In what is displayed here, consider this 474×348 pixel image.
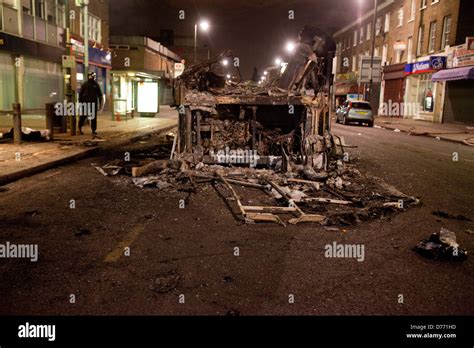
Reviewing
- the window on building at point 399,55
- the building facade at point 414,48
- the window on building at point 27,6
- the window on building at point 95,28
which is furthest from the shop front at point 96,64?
the window on building at point 399,55

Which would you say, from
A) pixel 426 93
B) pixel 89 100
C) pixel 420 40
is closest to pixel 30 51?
pixel 89 100

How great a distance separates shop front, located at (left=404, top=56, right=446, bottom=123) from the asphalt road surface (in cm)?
2664

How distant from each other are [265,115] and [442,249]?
5772 mm

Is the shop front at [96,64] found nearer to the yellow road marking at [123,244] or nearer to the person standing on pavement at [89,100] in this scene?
the person standing on pavement at [89,100]

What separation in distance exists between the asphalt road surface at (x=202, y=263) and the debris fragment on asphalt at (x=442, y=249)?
0.43 ft

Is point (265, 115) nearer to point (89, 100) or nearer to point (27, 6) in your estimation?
point (89, 100)

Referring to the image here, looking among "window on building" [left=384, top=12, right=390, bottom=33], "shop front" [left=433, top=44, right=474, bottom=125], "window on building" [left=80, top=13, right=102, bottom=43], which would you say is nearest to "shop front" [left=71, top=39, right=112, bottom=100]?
"window on building" [left=80, top=13, right=102, bottom=43]

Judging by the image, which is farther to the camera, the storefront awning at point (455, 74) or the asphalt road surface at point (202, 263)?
the storefront awning at point (455, 74)

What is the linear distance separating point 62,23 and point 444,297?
87.6 ft

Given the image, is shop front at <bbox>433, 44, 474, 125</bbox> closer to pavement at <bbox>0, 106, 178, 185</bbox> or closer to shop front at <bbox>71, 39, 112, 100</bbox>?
pavement at <bbox>0, 106, 178, 185</bbox>

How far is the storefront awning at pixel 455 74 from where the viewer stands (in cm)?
2567
